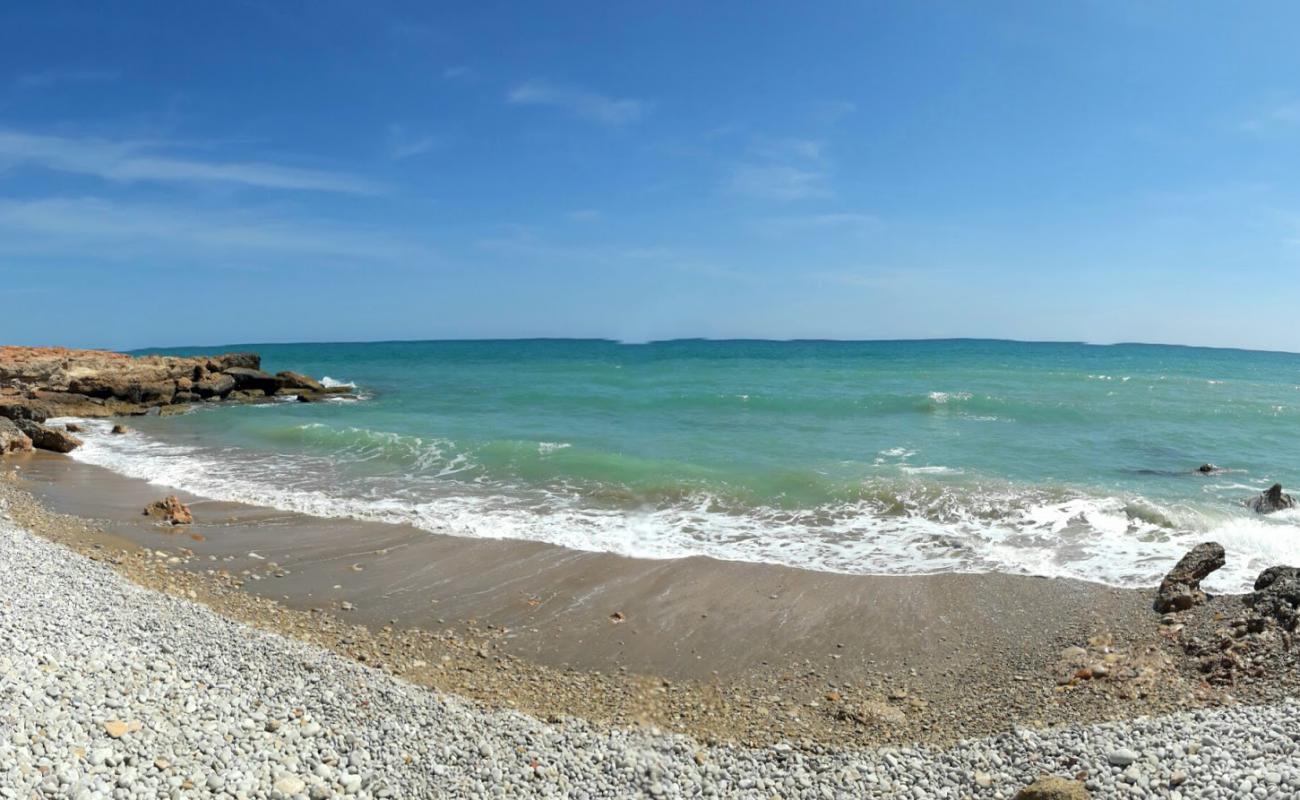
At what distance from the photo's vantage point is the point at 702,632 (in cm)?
755

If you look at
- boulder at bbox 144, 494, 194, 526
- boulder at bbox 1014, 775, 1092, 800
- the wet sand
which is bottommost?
the wet sand

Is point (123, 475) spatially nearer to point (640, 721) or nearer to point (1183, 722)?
point (640, 721)

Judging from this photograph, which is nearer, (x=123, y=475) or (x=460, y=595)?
(x=460, y=595)

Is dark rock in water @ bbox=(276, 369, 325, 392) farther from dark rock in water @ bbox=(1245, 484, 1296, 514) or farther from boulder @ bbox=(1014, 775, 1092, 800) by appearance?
boulder @ bbox=(1014, 775, 1092, 800)

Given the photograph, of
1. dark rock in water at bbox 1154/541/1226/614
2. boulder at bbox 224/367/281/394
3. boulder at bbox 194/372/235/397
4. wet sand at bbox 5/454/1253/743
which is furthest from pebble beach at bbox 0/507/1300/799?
boulder at bbox 224/367/281/394

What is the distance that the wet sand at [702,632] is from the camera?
19.4 feet

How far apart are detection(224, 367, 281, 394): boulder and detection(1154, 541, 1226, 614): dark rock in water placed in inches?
1286

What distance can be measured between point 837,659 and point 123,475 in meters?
14.5

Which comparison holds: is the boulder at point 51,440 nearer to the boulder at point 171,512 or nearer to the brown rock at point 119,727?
the boulder at point 171,512

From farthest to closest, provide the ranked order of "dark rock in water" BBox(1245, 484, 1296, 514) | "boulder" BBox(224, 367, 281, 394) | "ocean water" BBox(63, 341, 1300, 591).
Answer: "boulder" BBox(224, 367, 281, 394), "dark rock in water" BBox(1245, 484, 1296, 514), "ocean water" BBox(63, 341, 1300, 591)

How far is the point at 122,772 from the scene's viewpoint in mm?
4258

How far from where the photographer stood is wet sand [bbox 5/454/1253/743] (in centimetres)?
591

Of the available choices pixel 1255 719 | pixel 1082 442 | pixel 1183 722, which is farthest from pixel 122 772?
pixel 1082 442

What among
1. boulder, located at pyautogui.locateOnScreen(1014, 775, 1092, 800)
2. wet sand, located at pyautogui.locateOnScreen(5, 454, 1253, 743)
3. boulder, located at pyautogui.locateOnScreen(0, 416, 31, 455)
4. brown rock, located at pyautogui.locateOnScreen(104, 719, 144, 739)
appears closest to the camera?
boulder, located at pyautogui.locateOnScreen(1014, 775, 1092, 800)
